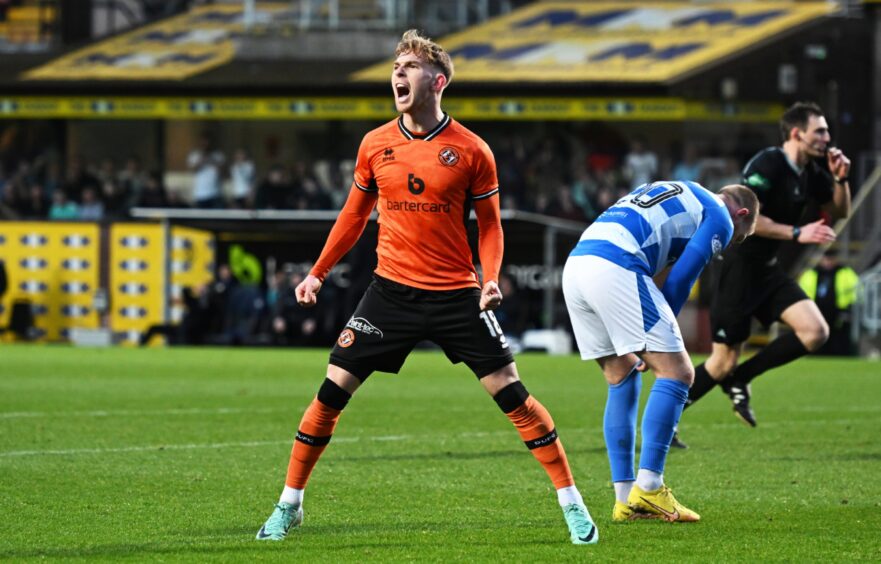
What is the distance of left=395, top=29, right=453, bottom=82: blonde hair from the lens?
7.26 m

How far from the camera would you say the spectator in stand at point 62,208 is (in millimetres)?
33781

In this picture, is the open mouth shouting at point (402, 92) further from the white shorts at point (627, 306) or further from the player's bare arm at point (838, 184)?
the player's bare arm at point (838, 184)

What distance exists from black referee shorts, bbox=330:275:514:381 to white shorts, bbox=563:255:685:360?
2.27 ft

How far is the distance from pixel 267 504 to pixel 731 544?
2.40 metres

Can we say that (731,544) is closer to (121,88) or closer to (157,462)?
(157,462)

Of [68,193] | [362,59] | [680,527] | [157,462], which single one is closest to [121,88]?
[68,193]

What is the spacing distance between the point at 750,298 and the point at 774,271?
274mm

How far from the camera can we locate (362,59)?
35.4m

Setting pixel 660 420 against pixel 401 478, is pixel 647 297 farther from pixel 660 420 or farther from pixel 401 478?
pixel 401 478

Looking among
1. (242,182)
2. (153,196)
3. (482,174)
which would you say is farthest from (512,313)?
(482,174)

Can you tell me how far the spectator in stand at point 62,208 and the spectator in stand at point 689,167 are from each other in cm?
1190

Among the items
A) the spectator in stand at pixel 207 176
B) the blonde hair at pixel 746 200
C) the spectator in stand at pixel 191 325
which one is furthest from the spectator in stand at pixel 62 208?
the blonde hair at pixel 746 200

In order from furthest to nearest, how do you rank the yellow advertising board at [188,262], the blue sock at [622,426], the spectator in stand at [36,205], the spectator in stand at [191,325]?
the spectator in stand at [36,205] → the yellow advertising board at [188,262] → the spectator in stand at [191,325] → the blue sock at [622,426]

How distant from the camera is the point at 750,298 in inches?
468
